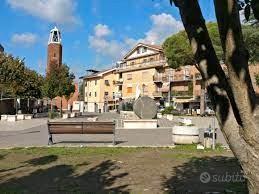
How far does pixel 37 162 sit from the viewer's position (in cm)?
1021

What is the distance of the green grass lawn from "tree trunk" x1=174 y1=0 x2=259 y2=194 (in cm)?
340

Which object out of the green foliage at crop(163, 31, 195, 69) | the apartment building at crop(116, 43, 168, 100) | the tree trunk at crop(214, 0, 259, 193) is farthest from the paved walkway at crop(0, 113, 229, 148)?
the apartment building at crop(116, 43, 168, 100)

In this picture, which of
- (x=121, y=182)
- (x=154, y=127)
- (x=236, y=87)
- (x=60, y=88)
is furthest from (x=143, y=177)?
(x=60, y=88)

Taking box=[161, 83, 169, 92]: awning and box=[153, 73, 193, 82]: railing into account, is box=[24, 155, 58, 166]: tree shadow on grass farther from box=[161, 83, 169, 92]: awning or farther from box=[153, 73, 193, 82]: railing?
box=[161, 83, 169, 92]: awning

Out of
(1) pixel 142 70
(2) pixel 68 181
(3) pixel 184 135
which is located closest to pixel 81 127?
(3) pixel 184 135

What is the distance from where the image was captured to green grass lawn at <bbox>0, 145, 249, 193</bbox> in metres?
7.23

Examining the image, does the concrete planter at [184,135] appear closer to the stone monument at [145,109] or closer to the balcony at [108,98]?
the stone monument at [145,109]

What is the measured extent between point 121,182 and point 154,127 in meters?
16.1

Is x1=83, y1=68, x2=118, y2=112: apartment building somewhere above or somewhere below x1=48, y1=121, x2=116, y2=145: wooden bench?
above

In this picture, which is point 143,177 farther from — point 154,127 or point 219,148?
point 154,127

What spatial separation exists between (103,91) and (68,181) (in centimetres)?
9339

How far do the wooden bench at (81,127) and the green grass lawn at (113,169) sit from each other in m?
1.32

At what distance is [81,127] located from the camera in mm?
13969

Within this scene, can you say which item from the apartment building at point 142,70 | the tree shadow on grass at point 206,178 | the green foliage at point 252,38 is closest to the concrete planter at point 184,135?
the tree shadow on grass at point 206,178
